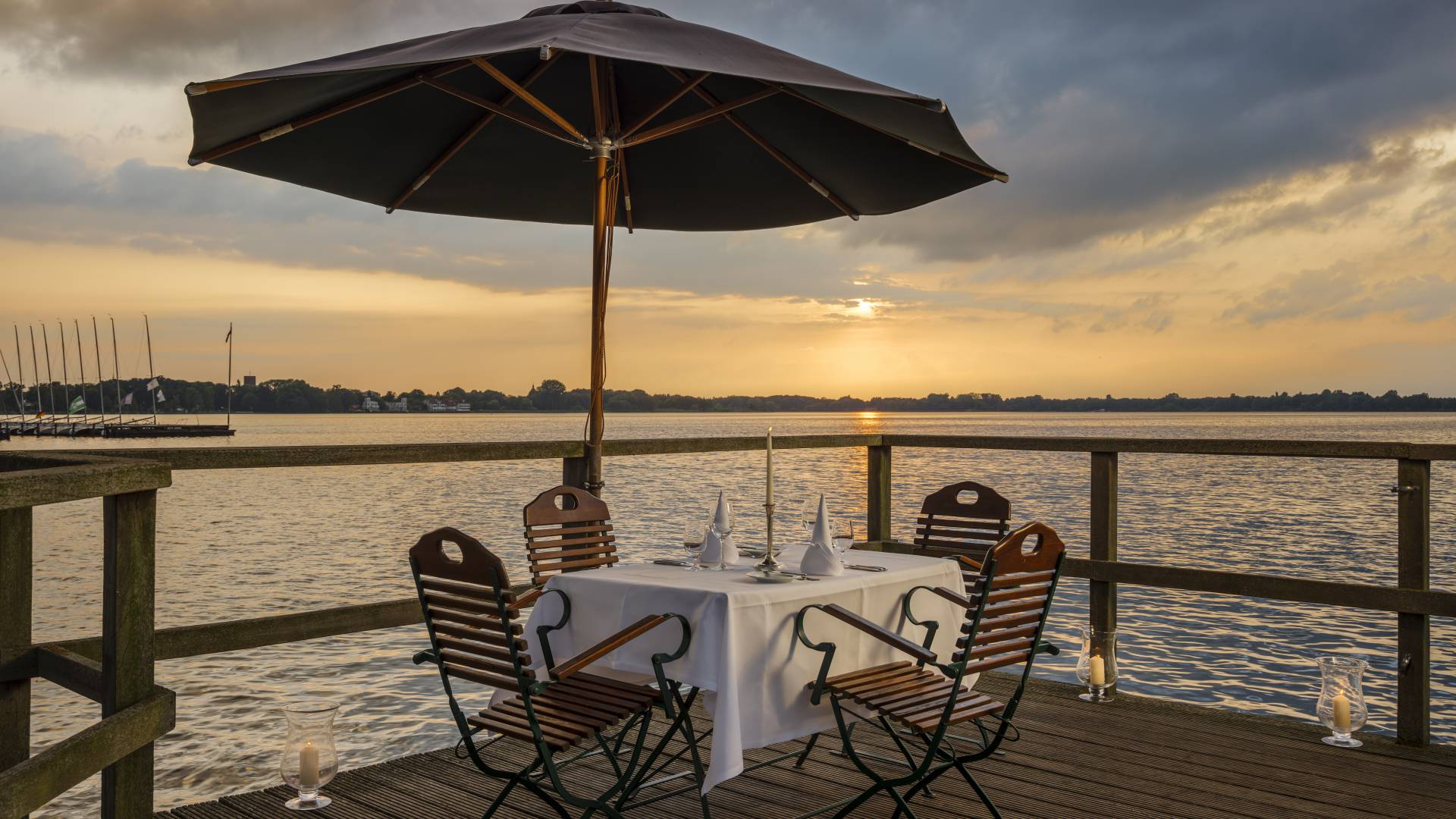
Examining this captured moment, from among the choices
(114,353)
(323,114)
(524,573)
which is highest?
(114,353)

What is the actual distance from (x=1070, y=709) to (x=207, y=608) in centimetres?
1825

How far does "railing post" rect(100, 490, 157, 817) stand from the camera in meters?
2.18

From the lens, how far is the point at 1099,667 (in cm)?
455

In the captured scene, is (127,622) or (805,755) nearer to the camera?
(127,622)

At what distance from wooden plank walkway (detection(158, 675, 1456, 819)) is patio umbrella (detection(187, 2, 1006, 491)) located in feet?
Answer: 4.66

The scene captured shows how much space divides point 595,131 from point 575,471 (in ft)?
4.65

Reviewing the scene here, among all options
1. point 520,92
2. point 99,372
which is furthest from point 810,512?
point 99,372

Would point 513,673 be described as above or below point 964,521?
below

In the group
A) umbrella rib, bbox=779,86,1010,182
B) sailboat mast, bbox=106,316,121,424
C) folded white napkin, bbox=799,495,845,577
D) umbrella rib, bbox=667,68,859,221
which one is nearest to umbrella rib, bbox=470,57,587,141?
umbrella rib, bbox=667,68,859,221

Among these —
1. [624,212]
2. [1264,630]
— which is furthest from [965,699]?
[1264,630]

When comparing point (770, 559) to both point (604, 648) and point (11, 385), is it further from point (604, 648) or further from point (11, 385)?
point (11, 385)

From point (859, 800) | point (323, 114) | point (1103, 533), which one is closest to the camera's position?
point (859, 800)

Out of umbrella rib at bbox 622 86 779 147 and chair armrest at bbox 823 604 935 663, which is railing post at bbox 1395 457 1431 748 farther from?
umbrella rib at bbox 622 86 779 147

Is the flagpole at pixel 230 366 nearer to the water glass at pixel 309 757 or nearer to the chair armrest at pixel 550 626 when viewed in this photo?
the water glass at pixel 309 757
